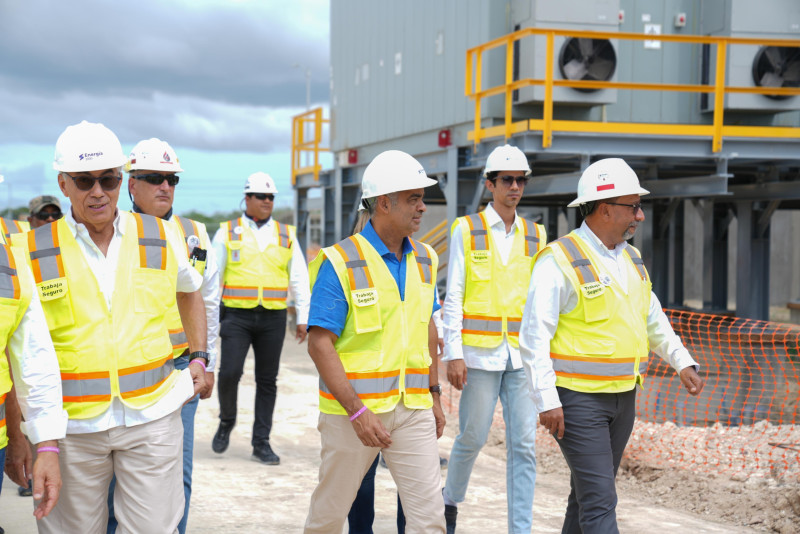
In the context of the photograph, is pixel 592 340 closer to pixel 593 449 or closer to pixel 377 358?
pixel 593 449

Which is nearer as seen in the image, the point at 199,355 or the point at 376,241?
the point at 376,241

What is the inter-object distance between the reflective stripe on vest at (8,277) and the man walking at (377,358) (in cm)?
121

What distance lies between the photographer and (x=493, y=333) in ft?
16.6

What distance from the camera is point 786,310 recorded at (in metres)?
21.9

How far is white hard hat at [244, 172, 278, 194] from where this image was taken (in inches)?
284

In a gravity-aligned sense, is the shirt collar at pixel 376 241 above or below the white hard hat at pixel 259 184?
below

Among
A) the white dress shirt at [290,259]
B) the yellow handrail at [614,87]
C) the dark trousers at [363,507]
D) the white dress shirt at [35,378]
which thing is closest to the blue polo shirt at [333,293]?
the dark trousers at [363,507]

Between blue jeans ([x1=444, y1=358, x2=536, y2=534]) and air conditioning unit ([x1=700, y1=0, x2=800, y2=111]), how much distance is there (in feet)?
26.3

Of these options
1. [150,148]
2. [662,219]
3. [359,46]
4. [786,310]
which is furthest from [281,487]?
[786,310]

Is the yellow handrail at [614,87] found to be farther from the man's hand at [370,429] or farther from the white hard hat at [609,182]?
the man's hand at [370,429]

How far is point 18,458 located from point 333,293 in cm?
134

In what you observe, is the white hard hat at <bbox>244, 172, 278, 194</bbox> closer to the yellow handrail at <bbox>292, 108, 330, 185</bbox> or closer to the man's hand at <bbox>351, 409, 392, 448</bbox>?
the man's hand at <bbox>351, 409, 392, 448</bbox>

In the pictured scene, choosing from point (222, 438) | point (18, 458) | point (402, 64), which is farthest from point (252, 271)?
point (402, 64)

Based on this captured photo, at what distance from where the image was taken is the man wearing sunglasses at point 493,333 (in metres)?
4.90
